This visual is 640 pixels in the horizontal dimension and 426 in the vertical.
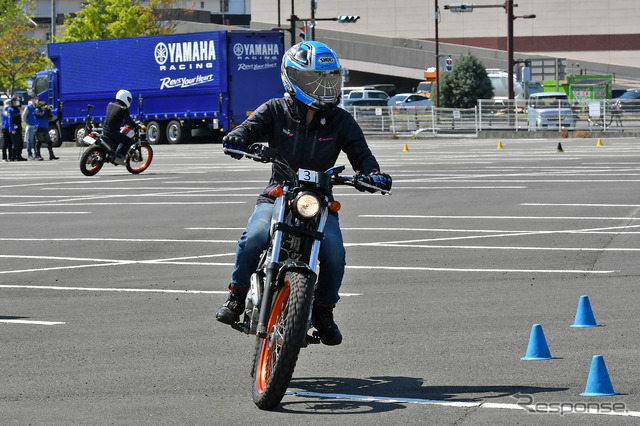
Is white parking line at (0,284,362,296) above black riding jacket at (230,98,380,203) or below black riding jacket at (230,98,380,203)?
below

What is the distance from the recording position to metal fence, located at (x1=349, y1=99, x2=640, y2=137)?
45.1 m

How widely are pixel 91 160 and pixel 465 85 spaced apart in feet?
133

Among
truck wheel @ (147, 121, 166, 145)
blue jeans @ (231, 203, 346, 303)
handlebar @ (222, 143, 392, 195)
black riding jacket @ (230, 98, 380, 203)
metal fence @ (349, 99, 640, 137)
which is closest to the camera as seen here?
handlebar @ (222, 143, 392, 195)

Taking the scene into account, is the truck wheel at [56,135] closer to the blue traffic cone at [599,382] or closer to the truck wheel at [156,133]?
the truck wheel at [156,133]

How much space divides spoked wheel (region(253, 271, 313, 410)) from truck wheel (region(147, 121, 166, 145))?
39098mm

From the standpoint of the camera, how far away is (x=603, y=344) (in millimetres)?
7465

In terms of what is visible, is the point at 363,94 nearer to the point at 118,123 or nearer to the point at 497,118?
the point at 497,118

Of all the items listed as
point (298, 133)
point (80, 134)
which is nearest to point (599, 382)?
point (298, 133)

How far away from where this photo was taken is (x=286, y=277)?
5930 mm

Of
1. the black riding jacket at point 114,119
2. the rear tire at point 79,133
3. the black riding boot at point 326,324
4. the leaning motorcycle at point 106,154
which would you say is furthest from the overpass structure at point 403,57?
the black riding boot at point 326,324

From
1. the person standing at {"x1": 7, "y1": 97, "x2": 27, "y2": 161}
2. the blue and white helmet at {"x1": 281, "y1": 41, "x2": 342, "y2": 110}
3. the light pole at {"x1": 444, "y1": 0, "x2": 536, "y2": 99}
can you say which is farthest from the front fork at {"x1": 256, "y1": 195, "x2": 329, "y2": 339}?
the light pole at {"x1": 444, "y1": 0, "x2": 536, "y2": 99}

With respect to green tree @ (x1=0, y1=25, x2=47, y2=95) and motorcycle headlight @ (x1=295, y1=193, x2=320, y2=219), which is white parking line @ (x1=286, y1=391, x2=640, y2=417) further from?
green tree @ (x1=0, y1=25, x2=47, y2=95)

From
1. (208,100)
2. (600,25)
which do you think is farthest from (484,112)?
(600,25)

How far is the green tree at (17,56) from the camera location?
74056 millimetres
